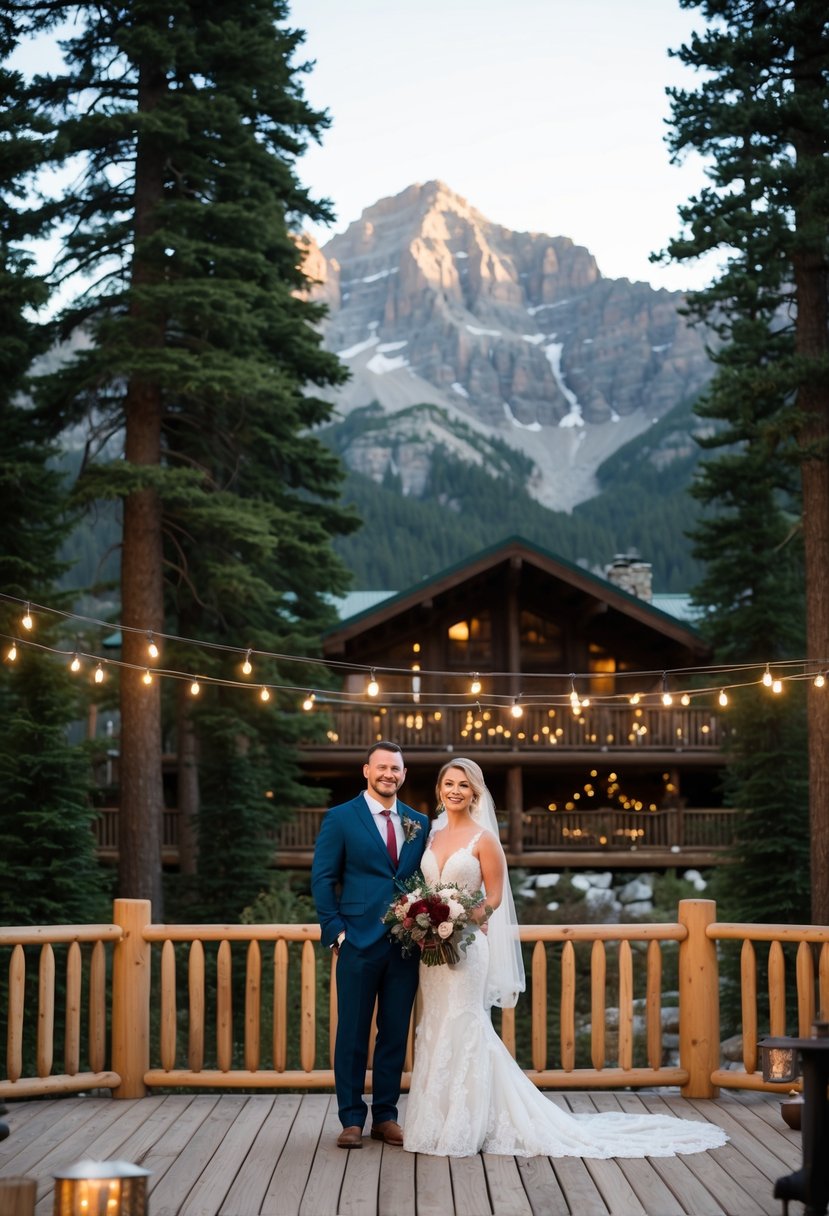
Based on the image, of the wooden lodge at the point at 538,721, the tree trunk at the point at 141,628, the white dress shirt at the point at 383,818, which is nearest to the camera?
the white dress shirt at the point at 383,818

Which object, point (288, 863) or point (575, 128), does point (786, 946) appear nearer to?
point (288, 863)

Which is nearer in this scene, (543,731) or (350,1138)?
(350,1138)

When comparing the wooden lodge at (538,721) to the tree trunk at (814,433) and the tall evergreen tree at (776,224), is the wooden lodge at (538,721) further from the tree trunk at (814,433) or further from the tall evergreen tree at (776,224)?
the tall evergreen tree at (776,224)

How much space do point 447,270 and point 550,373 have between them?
874 inches

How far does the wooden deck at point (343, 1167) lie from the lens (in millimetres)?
6352

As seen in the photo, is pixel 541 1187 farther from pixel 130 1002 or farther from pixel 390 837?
pixel 130 1002

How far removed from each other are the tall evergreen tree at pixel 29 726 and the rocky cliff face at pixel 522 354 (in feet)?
457

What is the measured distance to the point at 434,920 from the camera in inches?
281

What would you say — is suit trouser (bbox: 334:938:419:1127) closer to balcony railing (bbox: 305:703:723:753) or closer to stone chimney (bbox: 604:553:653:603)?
balcony railing (bbox: 305:703:723:753)

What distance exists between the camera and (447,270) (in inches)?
7633

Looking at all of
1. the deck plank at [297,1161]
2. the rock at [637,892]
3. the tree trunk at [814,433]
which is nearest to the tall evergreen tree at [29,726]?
the tree trunk at [814,433]

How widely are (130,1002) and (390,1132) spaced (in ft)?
7.14

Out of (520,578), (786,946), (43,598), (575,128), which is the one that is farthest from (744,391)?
(575,128)

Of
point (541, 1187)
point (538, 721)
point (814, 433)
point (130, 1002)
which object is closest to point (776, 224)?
point (814, 433)
